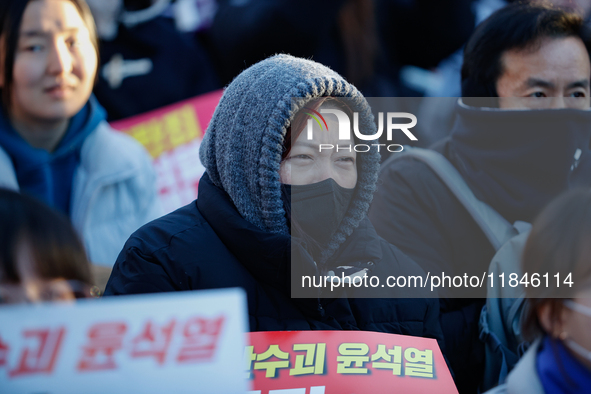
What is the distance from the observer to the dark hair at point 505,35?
7.20 feet

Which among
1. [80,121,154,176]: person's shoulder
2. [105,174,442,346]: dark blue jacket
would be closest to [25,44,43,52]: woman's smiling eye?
[80,121,154,176]: person's shoulder

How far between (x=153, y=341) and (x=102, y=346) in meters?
0.09

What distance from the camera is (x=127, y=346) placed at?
1.10 metres

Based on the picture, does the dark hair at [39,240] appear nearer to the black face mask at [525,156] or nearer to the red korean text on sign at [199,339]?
the red korean text on sign at [199,339]

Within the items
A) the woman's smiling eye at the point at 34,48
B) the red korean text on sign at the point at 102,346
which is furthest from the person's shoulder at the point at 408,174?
the woman's smiling eye at the point at 34,48

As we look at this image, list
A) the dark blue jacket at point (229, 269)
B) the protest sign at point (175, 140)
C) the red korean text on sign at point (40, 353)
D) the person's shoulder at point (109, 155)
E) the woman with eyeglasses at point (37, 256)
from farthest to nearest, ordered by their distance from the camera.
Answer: the protest sign at point (175, 140) < the person's shoulder at point (109, 155) < the dark blue jacket at point (229, 269) < the woman with eyeglasses at point (37, 256) < the red korean text on sign at point (40, 353)

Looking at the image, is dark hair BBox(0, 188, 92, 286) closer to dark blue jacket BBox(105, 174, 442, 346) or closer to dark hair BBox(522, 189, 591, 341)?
dark blue jacket BBox(105, 174, 442, 346)

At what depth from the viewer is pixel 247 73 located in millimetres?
1847

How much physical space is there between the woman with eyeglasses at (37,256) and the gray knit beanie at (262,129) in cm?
55

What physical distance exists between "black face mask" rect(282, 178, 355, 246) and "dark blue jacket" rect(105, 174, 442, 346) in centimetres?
16

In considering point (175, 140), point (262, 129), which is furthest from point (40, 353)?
point (175, 140)

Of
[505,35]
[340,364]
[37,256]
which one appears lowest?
[340,364]

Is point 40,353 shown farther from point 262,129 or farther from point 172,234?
point 262,129

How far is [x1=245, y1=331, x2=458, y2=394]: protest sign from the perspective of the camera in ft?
4.72
